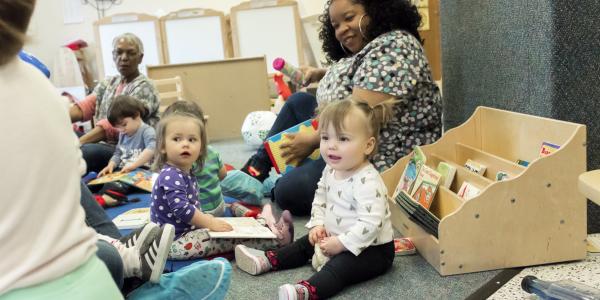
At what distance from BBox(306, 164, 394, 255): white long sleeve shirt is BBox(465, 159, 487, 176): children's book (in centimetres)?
34

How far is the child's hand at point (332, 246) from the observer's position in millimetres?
1221

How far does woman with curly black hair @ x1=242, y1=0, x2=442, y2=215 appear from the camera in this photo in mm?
1514

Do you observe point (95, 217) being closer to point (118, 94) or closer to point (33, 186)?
point (33, 186)

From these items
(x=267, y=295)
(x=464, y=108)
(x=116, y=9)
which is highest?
(x=116, y=9)

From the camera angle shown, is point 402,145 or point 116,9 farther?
point 116,9

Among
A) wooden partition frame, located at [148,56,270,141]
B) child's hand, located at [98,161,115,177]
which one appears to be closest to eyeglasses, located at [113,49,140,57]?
child's hand, located at [98,161,115,177]

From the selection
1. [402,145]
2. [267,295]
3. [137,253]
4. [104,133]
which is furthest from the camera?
[104,133]

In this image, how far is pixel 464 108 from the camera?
70.4 inches

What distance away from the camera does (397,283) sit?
124 cm

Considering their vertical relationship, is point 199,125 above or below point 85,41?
below

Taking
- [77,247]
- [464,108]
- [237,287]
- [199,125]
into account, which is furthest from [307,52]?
[77,247]

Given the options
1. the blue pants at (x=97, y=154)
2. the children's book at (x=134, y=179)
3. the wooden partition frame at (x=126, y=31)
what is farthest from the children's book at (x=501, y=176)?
the wooden partition frame at (x=126, y=31)

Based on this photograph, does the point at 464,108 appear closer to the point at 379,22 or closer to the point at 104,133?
the point at 379,22

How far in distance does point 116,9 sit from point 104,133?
2.40 meters
